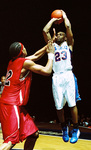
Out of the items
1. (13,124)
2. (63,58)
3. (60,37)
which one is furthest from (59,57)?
(13,124)

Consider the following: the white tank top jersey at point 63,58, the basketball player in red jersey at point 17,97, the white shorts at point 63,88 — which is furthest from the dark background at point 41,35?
the basketball player in red jersey at point 17,97

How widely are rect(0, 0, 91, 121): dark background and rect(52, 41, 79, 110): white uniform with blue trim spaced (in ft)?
19.6

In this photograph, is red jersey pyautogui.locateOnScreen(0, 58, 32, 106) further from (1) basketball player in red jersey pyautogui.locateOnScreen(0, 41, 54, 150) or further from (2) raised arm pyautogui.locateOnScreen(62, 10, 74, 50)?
(2) raised arm pyautogui.locateOnScreen(62, 10, 74, 50)

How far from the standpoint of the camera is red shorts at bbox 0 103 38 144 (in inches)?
108

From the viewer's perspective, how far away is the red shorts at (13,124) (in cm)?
275

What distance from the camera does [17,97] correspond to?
9.58ft

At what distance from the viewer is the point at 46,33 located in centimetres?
374

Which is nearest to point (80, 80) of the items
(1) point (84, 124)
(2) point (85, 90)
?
(2) point (85, 90)

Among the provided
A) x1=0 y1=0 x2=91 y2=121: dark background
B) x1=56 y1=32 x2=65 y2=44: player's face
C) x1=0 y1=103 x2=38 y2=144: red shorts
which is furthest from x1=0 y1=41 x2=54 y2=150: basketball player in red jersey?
x1=0 y1=0 x2=91 y2=121: dark background

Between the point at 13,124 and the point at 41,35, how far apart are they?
29.2ft

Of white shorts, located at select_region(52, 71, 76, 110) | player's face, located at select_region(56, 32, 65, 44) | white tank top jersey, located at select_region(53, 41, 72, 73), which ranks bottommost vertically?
white shorts, located at select_region(52, 71, 76, 110)

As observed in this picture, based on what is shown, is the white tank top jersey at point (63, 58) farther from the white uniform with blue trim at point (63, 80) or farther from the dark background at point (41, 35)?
the dark background at point (41, 35)

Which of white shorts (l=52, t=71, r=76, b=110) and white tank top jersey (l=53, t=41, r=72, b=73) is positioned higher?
white tank top jersey (l=53, t=41, r=72, b=73)

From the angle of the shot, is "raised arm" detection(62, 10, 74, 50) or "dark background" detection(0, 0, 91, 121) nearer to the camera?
"raised arm" detection(62, 10, 74, 50)
